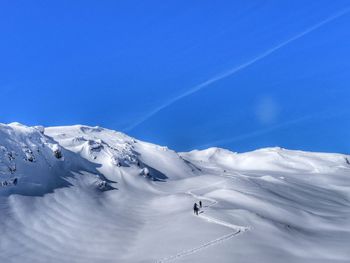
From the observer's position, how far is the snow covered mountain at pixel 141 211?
50.5 m

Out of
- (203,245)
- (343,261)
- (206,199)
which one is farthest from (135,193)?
(343,261)

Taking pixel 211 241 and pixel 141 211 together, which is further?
pixel 141 211

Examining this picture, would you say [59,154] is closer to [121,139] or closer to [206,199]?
[206,199]

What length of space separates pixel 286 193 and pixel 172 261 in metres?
56.8

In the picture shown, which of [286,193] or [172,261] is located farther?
[286,193]

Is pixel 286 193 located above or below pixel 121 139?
below

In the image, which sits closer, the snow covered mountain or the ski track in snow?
the ski track in snow

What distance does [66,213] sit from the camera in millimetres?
64750

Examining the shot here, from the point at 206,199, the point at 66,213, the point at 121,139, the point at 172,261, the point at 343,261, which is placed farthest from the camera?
the point at 121,139

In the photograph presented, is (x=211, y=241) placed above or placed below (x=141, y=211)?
below

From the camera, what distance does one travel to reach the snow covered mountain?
5050 cm

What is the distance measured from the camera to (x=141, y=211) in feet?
240

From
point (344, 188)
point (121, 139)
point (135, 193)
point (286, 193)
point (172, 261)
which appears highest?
point (121, 139)

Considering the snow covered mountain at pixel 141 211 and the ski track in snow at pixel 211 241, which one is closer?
the ski track in snow at pixel 211 241
